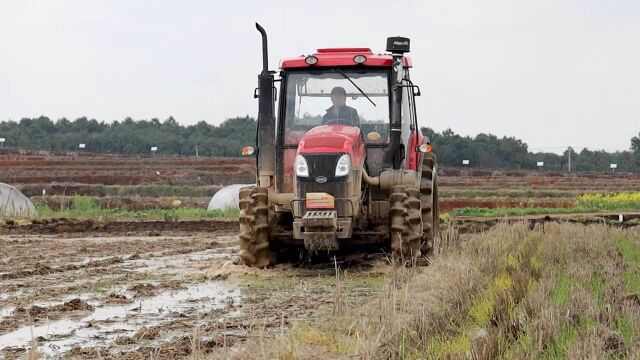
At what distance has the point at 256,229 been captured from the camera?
13172 millimetres

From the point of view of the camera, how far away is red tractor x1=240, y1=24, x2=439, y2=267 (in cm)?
1275

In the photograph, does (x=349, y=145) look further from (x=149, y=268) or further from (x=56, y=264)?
(x=56, y=264)

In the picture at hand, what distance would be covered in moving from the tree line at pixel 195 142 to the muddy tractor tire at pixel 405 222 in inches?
2398

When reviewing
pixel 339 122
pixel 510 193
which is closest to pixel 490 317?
pixel 339 122

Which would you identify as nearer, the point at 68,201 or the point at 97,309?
the point at 97,309

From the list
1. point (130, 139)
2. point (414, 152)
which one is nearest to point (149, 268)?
point (414, 152)

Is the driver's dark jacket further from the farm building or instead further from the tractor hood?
the farm building

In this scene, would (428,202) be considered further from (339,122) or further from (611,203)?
(611,203)

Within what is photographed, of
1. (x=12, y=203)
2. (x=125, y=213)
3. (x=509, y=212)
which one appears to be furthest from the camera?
(x=509, y=212)

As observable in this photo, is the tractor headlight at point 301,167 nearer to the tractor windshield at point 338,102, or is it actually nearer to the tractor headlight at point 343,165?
the tractor headlight at point 343,165

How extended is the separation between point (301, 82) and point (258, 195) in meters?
1.66

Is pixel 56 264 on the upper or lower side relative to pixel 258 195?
Answer: lower

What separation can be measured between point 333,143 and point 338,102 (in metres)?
1.23

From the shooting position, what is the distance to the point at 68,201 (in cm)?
3375
